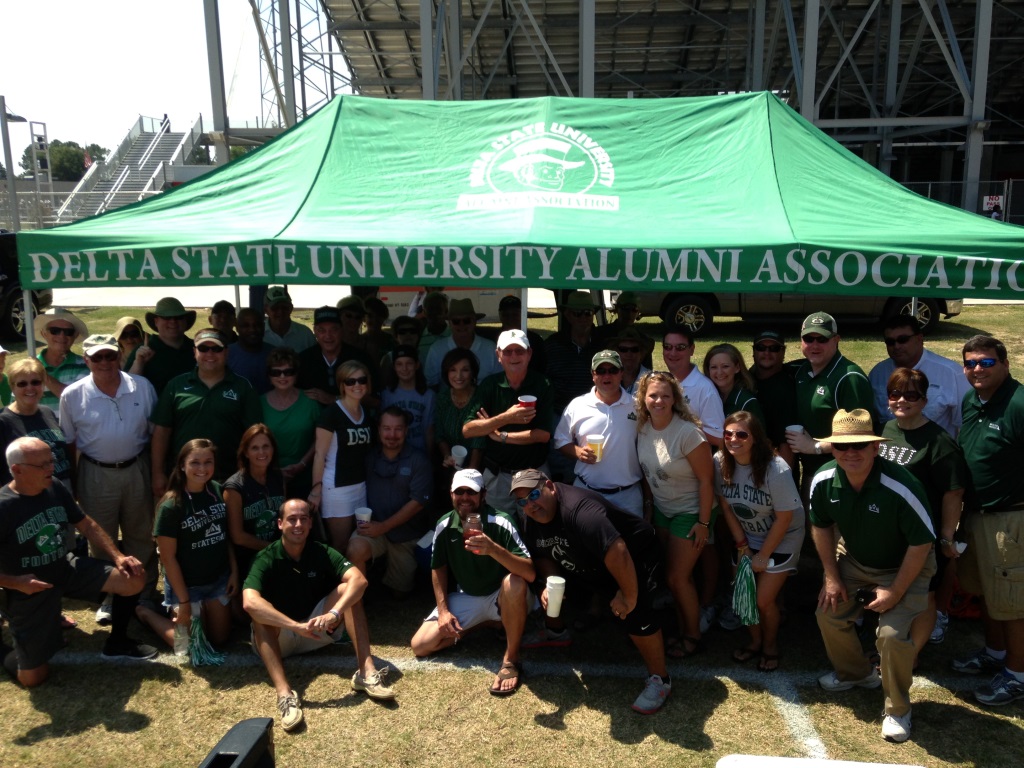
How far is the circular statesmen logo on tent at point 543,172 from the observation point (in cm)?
566

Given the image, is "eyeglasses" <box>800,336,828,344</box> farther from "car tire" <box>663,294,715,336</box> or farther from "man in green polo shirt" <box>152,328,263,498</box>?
"car tire" <box>663,294,715,336</box>

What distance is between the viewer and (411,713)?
4270 mm

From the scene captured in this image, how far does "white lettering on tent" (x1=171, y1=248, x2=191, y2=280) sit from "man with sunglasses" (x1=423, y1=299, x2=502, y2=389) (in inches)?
74.7

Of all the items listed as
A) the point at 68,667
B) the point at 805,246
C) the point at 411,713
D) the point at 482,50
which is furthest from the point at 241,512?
the point at 482,50

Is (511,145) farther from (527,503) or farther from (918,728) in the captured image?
(918,728)

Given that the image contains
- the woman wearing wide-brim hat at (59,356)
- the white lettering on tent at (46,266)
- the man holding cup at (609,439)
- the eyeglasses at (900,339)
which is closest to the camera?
the man holding cup at (609,439)

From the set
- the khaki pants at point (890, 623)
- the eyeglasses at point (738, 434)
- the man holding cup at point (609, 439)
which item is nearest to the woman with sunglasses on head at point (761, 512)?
the eyeglasses at point (738, 434)

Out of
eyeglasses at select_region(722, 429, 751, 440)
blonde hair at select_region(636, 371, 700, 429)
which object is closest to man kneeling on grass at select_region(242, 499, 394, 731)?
blonde hair at select_region(636, 371, 700, 429)

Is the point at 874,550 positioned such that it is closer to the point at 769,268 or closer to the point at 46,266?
the point at 769,268

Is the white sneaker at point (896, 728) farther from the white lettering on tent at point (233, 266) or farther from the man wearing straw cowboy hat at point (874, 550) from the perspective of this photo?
the white lettering on tent at point (233, 266)

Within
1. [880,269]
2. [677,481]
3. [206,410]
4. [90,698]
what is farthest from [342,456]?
[880,269]

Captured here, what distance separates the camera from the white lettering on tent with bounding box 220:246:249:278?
5.16 meters

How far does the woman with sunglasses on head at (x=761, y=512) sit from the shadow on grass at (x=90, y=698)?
10.6 feet

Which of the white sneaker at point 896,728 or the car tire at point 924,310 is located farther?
the car tire at point 924,310
